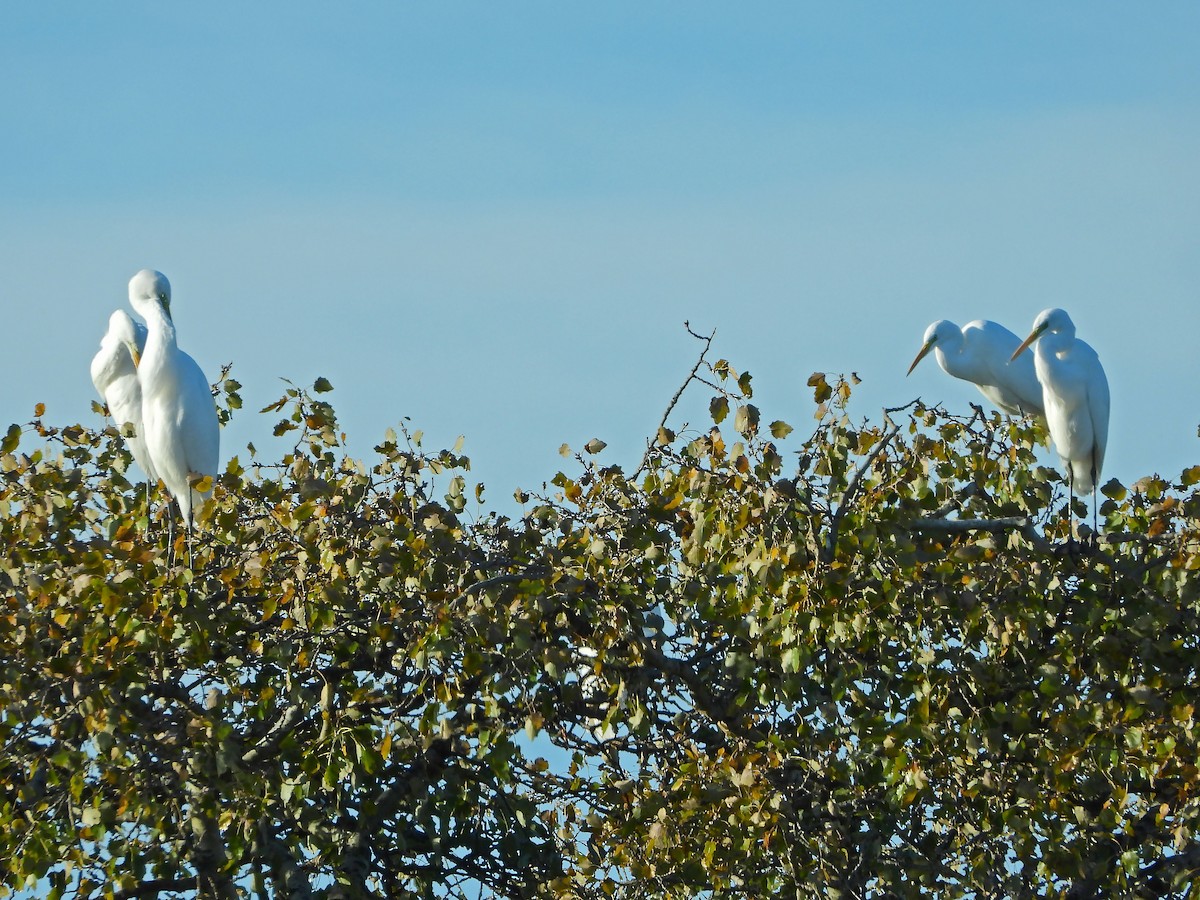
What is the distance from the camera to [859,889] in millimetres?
4887

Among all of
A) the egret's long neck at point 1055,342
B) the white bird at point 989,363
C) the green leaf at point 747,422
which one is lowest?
the green leaf at point 747,422

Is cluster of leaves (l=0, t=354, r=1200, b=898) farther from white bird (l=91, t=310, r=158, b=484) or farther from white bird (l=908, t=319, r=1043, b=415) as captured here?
white bird (l=908, t=319, r=1043, b=415)

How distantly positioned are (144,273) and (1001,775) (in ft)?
15.3

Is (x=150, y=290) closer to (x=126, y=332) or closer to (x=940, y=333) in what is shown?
(x=126, y=332)

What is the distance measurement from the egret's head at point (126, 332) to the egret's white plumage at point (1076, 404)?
419 cm

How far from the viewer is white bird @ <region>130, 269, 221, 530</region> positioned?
7238 mm

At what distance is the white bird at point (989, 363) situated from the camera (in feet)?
30.3

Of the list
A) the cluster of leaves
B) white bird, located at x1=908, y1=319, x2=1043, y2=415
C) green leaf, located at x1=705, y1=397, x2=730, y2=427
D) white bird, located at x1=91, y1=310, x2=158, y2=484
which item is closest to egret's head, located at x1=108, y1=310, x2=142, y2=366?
white bird, located at x1=91, y1=310, x2=158, y2=484

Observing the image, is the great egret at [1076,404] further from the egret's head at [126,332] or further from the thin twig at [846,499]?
the egret's head at [126,332]

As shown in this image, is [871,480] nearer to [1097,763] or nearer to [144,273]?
[1097,763]

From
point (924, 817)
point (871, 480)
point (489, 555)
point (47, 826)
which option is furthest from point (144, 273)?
point (924, 817)

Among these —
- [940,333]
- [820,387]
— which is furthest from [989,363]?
[820,387]

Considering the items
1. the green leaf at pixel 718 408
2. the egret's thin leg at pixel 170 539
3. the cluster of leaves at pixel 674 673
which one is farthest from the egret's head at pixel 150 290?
the green leaf at pixel 718 408

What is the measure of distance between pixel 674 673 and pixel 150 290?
147 inches
